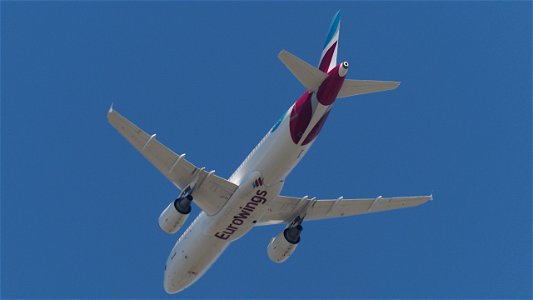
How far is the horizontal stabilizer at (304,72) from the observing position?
1671 inches

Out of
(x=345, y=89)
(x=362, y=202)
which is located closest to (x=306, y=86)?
(x=345, y=89)

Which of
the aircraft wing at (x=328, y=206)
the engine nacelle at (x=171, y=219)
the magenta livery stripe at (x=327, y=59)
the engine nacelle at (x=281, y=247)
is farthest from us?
the engine nacelle at (x=281, y=247)

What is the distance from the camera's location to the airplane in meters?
43.6

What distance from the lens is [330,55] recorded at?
47.7 m

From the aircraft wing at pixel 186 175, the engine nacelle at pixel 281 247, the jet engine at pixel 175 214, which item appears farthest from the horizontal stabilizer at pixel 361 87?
the engine nacelle at pixel 281 247

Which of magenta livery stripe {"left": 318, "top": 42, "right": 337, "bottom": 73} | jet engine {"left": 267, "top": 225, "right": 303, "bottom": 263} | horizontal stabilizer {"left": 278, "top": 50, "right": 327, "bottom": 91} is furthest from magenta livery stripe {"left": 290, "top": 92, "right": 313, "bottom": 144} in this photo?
jet engine {"left": 267, "top": 225, "right": 303, "bottom": 263}

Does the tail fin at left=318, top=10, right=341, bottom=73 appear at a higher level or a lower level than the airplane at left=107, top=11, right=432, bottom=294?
higher

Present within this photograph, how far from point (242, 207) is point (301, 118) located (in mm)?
6067

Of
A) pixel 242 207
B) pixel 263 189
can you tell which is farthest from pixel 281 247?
pixel 263 189

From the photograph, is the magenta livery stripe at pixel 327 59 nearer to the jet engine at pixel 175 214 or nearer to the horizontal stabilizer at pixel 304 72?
the horizontal stabilizer at pixel 304 72

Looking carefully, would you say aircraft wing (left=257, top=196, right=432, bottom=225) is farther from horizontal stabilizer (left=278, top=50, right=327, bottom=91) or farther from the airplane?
horizontal stabilizer (left=278, top=50, right=327, bottom=91)

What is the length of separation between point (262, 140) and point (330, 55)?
557cm

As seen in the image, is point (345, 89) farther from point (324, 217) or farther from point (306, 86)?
point (324, 217)

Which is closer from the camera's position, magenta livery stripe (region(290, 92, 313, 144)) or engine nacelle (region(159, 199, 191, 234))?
magenta livery stripe (region(290, 92, 313, 144))
